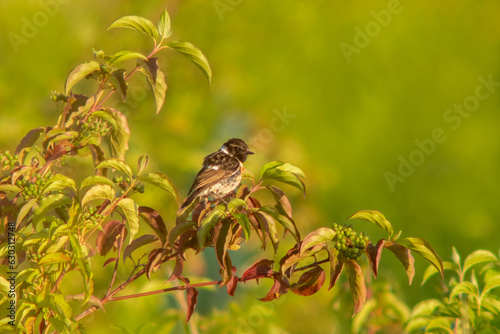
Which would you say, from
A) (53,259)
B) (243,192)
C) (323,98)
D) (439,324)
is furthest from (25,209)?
(323,98)

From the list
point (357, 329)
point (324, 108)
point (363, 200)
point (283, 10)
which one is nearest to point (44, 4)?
point (283, 10)

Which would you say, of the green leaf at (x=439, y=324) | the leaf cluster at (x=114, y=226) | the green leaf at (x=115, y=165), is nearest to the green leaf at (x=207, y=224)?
the leaf cluster at (x=114, y=226)

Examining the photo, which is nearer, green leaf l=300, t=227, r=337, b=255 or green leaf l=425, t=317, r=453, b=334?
green leaf l=300, t=227, r=337, b=255

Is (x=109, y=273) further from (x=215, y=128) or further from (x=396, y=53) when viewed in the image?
(x=396, y=53)

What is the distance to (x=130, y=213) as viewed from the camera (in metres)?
2.41

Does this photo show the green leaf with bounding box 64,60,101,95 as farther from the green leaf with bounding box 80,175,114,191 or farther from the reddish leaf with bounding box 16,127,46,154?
the green leaf with bounding box 80,175,114,191

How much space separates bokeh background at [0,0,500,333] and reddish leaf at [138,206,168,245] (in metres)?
6.24

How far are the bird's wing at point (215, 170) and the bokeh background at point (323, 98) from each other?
4.28 metres

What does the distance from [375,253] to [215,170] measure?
6.96 feet

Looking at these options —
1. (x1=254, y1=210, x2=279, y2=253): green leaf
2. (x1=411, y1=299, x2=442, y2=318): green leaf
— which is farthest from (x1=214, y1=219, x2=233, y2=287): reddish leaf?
(x1=411, y1=299, x2=442, y2=318): green leaf

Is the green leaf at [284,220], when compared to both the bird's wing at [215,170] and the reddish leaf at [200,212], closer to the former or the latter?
the reddish leaf at [200,212]

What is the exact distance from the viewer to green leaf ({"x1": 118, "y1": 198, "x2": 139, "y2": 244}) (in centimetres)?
239

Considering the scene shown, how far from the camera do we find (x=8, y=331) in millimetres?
2277

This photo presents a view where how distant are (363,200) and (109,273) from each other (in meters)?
4.03
